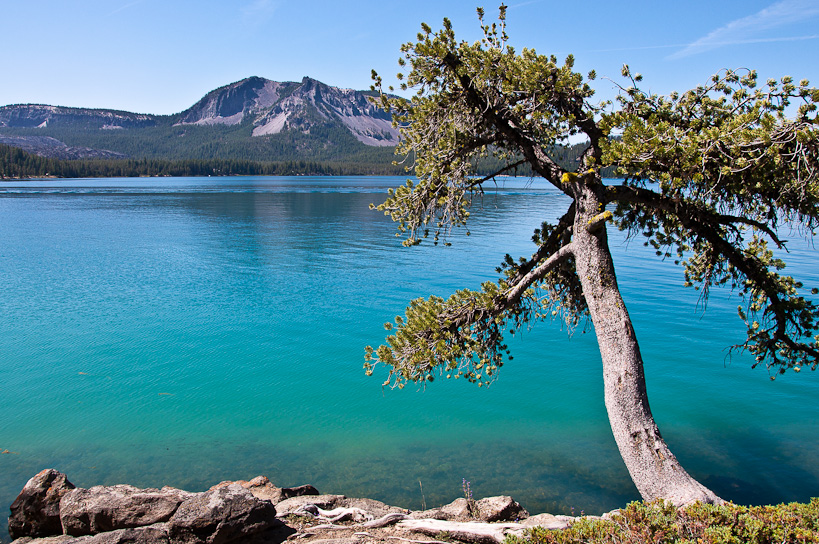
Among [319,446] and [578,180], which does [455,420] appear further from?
[578,180]

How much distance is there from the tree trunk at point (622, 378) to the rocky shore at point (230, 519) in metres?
1.40

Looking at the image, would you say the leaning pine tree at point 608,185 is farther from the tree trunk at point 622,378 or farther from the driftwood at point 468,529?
the driftwood at point 468,529

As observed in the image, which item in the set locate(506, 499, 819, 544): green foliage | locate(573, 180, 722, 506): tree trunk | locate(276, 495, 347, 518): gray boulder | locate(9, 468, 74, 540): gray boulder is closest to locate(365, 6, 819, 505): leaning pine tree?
locate(573, 180, 722, 506): tree trunk

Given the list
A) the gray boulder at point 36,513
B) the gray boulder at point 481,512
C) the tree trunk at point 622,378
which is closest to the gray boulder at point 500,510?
the gray boulder at point 481,512

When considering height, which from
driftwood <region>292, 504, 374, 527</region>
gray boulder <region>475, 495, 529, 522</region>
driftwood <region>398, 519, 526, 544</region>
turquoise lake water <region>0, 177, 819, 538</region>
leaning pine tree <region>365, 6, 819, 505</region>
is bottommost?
turquoise lake water <region>0, 177, 819, 538</region>

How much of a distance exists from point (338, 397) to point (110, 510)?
30.4 feet

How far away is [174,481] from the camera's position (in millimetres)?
11805

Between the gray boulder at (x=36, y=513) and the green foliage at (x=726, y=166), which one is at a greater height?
the green foliage at (x=726, y=166)

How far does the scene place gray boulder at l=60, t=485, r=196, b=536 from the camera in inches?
322

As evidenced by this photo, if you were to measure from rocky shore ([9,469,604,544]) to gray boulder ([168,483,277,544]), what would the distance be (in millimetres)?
13

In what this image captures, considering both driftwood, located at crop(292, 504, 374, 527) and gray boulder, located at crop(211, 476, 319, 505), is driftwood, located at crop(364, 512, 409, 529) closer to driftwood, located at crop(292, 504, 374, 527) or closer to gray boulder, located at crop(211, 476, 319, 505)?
driftwood, located at crop(292, 504, 374, 527)

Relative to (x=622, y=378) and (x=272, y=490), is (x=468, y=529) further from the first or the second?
(x=272, y=490)

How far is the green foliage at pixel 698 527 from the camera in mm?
5289

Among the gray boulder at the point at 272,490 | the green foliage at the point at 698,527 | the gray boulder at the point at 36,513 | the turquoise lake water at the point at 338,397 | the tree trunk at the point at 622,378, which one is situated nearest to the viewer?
the green foliage at the point at 698,527
